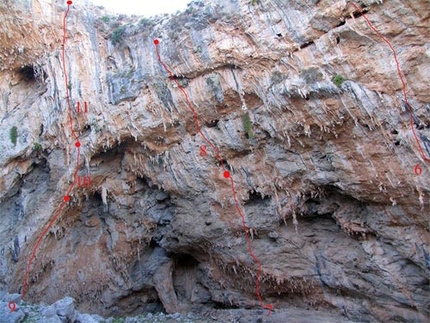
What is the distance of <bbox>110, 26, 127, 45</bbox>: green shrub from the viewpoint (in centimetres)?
1298

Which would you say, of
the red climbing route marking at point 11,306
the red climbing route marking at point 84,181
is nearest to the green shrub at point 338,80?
the red climbing route marking at point 84,181

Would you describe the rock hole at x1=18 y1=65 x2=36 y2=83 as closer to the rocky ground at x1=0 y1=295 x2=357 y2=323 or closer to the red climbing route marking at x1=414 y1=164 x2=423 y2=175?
the rocky ground at x1=0 y1=295 x2=357 y2=323

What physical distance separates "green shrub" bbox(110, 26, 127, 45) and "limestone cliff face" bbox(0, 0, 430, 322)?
63 mm

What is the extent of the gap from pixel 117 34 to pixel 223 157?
20.6 ft

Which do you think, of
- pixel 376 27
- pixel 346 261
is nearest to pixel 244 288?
pixel 346 261

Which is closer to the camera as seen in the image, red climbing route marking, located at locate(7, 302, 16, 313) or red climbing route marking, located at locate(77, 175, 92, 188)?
red climbing route marking, located at locate(7, 302, 16, 313)

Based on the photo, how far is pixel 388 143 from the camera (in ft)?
31.6

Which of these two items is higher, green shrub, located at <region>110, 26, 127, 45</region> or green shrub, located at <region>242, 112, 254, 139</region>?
green shrub, located at <region>110, 26, 127, 45</region>

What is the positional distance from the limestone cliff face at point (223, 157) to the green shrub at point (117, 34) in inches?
2.5

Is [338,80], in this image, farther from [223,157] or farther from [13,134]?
[13,134]

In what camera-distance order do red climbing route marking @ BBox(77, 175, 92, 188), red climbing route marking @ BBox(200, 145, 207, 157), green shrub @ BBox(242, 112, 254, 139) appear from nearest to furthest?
green shrub @ BBox(242, 112, 254, 139)
red climbing route marking @ BBox(200, 145, 207, 157)
red climbing route marking @ BBox(77, 175, 92, 188)

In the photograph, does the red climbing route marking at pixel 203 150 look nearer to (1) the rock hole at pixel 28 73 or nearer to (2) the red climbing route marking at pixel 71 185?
(2) the red climbing route marking at pixel 71 185

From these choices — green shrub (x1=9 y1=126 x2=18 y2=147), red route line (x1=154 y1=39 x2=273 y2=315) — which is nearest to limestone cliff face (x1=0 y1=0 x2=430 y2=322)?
green shrub (x1=9 y1=126 x2=18 y2=147)

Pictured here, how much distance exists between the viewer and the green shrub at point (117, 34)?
42.6ft
